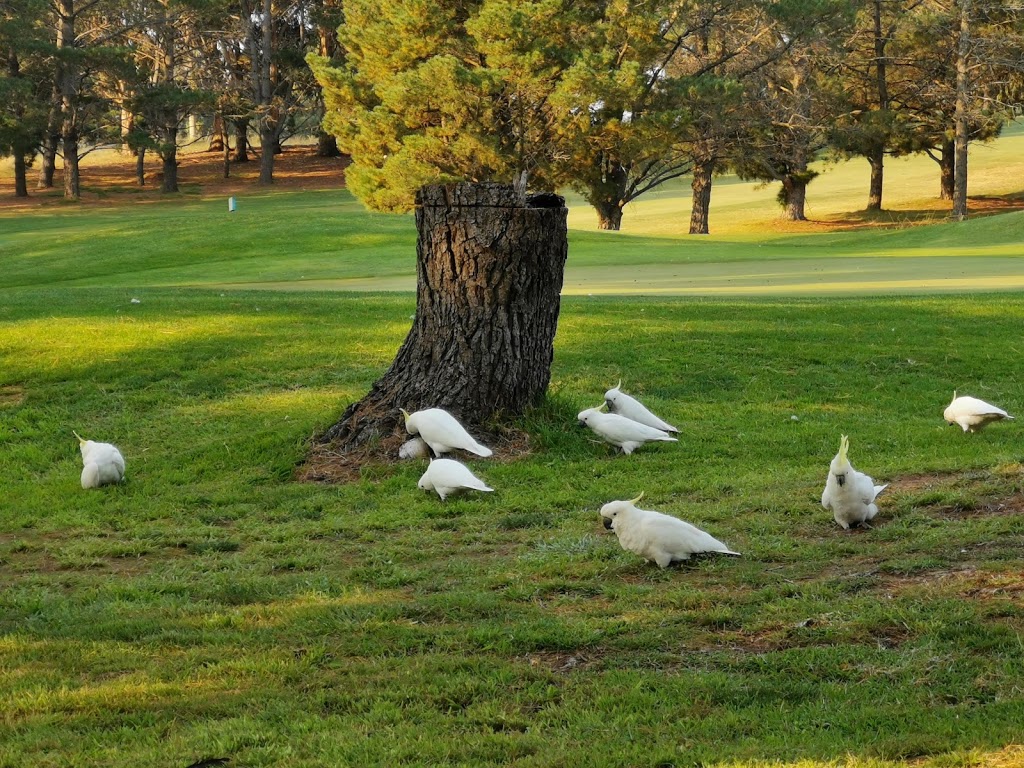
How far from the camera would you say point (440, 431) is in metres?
8.29

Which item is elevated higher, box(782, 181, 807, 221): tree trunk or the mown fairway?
box(782, 181, 807, 221): tree trunk

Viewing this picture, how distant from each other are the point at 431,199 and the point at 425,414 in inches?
68.6

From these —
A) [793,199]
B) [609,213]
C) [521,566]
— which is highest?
[793,199]

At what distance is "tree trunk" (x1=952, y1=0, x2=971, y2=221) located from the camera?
145 feet

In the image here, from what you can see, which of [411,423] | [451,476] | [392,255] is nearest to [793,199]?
[392,255]

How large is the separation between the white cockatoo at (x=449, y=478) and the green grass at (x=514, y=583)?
0.41 feet

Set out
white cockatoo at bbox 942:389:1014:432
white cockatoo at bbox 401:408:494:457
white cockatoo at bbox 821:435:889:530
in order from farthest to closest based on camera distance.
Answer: white cockatoo at bbox 942:389:1014:432 → white cockatoo at bbox 401:408:494:457 → white cockatoo at bbox 821:435:889:530

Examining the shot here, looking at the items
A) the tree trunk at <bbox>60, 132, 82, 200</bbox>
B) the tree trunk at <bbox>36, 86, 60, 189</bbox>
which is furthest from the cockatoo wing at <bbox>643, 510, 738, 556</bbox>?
the tree trunk at <bbox>36, 86, 60, 189</bbox>

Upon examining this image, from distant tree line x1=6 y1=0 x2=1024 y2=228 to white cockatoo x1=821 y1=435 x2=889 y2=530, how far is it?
32.3 meters

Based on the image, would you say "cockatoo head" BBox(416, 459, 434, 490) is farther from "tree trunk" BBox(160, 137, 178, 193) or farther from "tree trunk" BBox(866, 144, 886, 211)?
"tree trunk" BBox(160, 137, 178, 193)

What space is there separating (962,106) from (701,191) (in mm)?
10351

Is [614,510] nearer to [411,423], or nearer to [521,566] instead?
[521,566]

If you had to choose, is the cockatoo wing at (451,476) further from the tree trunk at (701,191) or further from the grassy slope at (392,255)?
the tree trunk at (701,191)

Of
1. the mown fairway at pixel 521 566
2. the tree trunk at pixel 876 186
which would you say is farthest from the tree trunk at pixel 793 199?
the mown fairway at pixel 521 566
